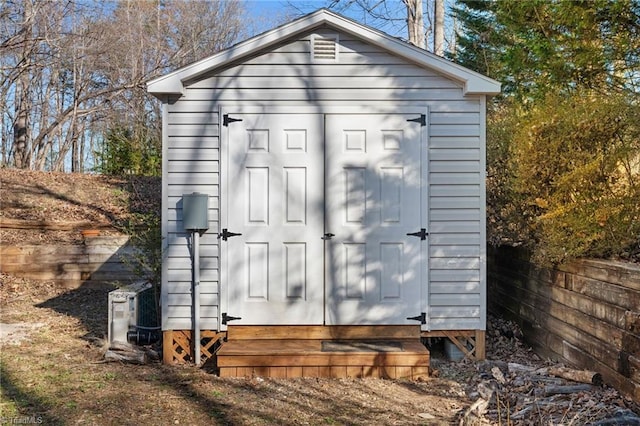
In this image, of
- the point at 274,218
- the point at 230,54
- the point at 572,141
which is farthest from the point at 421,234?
the point at 230,54

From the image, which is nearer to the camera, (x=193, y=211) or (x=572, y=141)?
(x=572, y=141)

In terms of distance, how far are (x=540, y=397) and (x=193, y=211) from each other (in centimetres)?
326

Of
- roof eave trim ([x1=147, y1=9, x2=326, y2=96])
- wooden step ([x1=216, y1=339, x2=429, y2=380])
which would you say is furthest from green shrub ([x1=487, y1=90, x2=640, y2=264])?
roof eave trim ([x1=147, y1=9, x2=326, y2=96])

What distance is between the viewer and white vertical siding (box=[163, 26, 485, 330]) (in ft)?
16.3

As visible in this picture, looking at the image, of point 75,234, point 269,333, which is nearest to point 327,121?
point 269,333

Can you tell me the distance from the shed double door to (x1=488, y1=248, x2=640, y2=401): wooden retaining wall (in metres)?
1.22

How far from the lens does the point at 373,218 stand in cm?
499

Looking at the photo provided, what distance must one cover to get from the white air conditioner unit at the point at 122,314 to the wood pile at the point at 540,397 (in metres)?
3.27

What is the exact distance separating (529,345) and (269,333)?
2.65 metres

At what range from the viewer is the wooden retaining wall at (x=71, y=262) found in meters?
8.23

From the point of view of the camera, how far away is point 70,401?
384 cm

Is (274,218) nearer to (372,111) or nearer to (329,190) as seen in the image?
(329,190)

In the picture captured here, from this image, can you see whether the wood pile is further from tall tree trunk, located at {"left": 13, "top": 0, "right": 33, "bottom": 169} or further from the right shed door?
tall tree trunk, located at {"left": 13, "top": 0, "right": 33, "bottom": 169}

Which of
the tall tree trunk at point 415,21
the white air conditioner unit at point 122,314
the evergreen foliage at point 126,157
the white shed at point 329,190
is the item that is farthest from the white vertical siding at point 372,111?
the evergreen foliage at point 126,157
